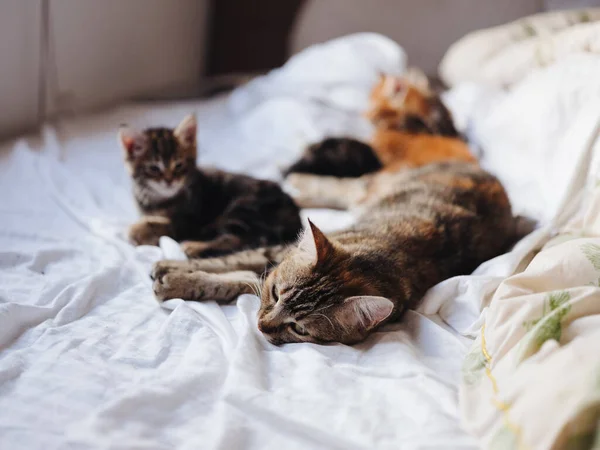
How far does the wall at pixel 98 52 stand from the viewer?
92.2 inches

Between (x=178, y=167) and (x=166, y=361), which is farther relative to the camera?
(x=178, y=167)

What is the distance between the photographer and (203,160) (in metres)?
2.35

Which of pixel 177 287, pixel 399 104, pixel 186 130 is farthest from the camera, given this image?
pixel 399 104

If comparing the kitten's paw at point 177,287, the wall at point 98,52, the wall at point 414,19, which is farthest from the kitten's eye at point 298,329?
the wall at point 414,19

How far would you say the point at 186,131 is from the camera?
1762 millimetres

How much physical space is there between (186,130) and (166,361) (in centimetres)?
88

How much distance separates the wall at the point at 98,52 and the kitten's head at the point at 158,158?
0.97 metres

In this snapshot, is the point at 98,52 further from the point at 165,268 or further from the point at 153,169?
the point at 165,268

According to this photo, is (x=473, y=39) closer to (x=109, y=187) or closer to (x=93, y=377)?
(x=109, y=187)

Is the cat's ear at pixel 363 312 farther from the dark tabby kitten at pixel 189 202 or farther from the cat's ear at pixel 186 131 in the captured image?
the cat's ear at pixel 186 131

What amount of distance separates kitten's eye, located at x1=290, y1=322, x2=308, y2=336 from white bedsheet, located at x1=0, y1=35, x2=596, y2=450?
36 mm

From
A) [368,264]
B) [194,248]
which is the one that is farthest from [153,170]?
[368,264]

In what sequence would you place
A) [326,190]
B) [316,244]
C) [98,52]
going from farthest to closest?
[98,52]
[326,190]
[316,244]

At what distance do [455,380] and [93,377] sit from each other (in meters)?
0.69
